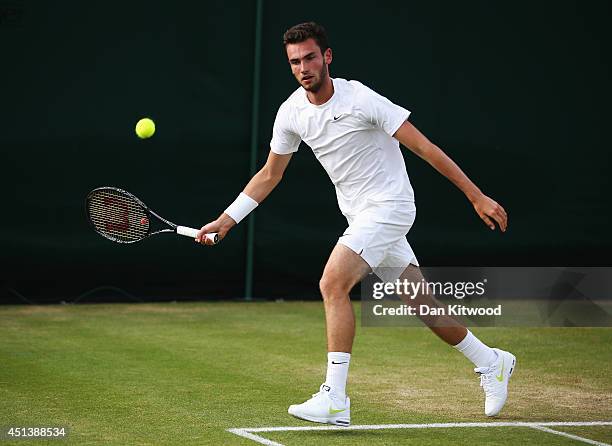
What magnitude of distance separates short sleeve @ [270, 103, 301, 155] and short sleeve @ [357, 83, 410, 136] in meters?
0.38

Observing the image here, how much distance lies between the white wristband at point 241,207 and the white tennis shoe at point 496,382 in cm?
125

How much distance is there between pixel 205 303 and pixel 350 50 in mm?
2279

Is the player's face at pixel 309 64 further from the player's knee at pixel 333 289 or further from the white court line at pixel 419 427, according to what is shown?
the white court line at pixel 419 427

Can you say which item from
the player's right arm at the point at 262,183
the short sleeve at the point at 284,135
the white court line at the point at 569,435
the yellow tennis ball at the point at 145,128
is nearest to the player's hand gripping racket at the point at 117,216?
the player's right arm at the point at 262,183

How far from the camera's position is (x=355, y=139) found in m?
4.98

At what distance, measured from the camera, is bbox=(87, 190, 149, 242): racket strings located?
5719 millimetres

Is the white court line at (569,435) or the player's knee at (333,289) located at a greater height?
the player's knee at (333,289)

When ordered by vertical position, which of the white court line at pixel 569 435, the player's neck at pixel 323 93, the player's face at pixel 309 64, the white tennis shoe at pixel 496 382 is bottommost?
the white court line at pixel 569 435

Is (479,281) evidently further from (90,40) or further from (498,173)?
(90,40)

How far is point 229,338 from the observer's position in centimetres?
747

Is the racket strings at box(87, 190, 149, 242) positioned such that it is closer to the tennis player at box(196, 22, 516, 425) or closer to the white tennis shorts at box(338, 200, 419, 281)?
the tennis player at box(196, 22, 516, 425)

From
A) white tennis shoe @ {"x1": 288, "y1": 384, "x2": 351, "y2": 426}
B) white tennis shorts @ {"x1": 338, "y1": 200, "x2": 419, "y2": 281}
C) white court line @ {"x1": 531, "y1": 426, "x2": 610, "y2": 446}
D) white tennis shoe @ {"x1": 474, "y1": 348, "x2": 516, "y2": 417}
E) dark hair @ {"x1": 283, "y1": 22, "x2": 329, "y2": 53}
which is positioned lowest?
white court line @ {"x1": 531, "y1": 426, "x2": 610, "y2": 446}

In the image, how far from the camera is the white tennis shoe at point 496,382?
5.06 m

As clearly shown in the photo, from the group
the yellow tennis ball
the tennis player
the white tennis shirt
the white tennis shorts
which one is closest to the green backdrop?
the yellow tennis ball
